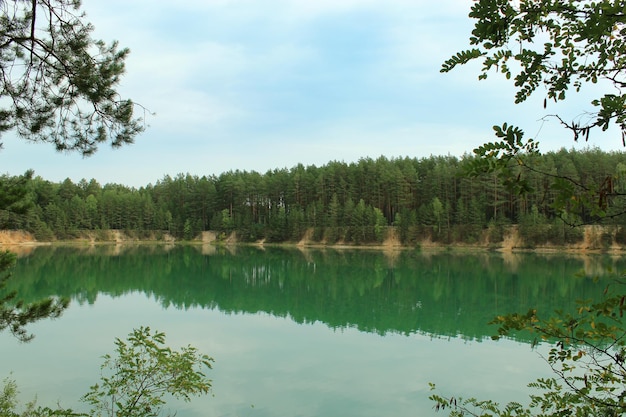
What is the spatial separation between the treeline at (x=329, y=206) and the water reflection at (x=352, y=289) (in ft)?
46.9

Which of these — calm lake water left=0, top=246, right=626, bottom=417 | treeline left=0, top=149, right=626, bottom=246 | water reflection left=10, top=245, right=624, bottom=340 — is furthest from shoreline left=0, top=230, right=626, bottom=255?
calm lake water left=0, top=246, right=626, bottom=417

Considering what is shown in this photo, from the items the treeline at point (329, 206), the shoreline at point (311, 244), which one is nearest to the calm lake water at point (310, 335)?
the shoreline at point (311, 244)

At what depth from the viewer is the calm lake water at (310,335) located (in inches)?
368

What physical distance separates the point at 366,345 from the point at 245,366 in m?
3.81

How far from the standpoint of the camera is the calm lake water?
934 cm

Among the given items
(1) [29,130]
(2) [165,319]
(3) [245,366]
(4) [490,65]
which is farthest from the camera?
(2) [165,319]

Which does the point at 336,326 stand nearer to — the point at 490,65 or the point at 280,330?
the point at 280,330

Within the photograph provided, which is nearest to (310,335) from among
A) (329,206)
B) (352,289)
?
(352,289)

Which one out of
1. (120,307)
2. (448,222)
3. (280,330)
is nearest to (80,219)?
(448,222)

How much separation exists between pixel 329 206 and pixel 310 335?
5334cm

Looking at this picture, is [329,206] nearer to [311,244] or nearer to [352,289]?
[311,244]

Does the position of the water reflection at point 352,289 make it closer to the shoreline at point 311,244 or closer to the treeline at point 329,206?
the shoreline at point 311,244

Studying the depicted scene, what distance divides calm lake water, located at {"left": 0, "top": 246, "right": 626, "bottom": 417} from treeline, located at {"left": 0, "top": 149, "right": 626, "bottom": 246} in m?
22.7

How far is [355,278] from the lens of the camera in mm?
31094
